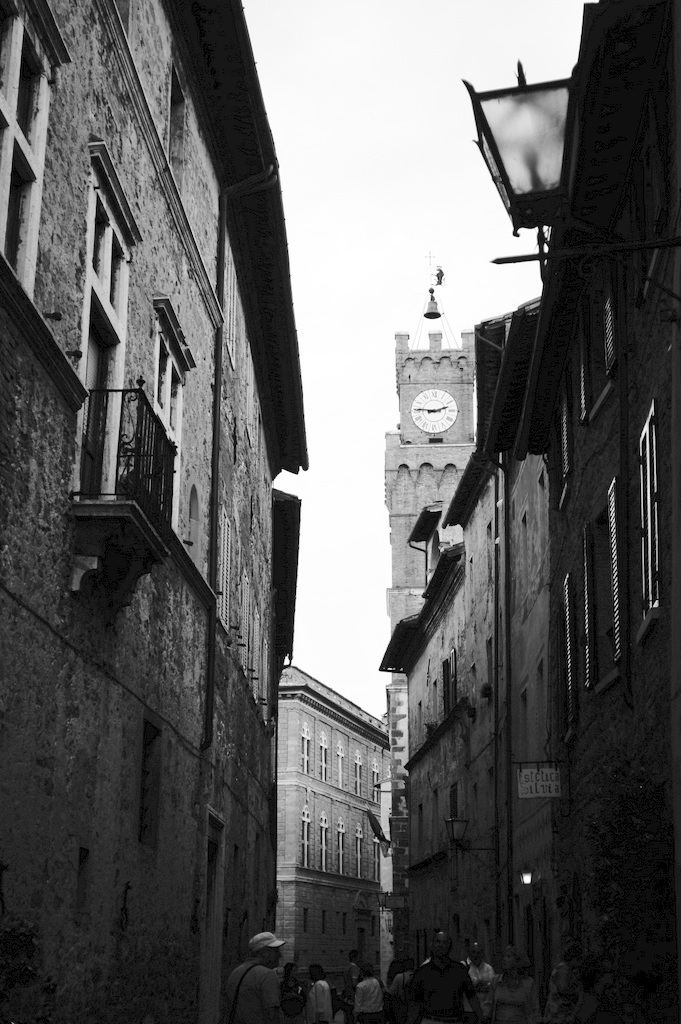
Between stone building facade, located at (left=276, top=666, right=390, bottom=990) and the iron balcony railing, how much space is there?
1871 inches

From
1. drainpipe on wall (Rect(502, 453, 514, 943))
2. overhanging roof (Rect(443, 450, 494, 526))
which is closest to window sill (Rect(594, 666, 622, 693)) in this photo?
drainpipe on wall (Rect(502, 453, 514, 943))

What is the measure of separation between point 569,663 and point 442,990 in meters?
4.89

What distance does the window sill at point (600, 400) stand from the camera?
1180cm

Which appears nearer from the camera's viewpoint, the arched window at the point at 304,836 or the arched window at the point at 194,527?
the arched window at the point at 194,527

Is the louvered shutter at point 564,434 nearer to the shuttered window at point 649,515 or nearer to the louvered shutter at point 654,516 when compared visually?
the shuttered window at point 649,515

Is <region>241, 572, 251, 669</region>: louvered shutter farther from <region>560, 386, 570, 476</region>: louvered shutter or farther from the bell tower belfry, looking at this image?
the bell tower belfry

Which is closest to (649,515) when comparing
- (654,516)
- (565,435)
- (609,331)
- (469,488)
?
(654,516)

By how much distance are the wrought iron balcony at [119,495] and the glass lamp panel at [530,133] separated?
3.39m

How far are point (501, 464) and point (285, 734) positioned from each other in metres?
38.9

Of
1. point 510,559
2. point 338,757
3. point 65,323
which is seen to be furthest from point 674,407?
point 338,757

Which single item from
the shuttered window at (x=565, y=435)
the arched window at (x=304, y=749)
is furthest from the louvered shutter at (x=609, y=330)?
the arched window at (x=304, y=749)

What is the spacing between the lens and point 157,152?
12.4 m

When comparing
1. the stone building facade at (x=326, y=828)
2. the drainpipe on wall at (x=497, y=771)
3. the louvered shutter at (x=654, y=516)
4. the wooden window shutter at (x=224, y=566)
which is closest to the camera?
the louvered shutter at (x=654, y=516)

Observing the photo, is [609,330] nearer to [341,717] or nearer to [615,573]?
[615,573]
